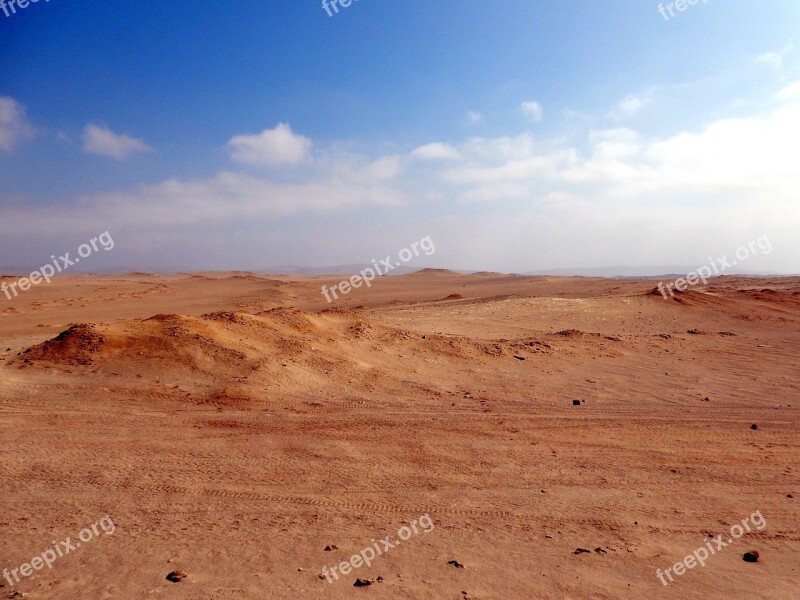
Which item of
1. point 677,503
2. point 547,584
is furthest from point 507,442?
point 547,584

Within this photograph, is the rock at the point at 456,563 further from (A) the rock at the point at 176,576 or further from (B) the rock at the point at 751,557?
(B) the rock at the point at 751,557

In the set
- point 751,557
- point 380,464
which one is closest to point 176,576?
point 380,464

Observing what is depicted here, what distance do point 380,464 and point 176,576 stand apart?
2.66m

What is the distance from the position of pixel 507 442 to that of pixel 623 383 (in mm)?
5052

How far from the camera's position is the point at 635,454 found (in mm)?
6547

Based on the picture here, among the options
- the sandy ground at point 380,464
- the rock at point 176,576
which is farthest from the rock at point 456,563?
the rock at point 176,576

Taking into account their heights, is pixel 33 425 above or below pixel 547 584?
above

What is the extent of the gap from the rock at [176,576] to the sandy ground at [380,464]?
3 cm

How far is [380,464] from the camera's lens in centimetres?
599

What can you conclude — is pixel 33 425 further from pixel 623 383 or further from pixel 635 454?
pixel 623 383

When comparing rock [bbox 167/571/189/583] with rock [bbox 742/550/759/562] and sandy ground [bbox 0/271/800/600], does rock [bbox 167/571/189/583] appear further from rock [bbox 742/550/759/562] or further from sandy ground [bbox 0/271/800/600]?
rock [bbox 742/550/759/562]

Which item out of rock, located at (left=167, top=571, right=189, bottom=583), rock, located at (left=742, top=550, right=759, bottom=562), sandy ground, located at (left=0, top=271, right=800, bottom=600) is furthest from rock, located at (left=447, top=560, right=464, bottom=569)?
rock, located at (left=742, top=550, right=759, bottom=562)

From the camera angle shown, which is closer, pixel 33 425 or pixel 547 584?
pixel 547 584

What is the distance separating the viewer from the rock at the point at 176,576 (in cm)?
376
